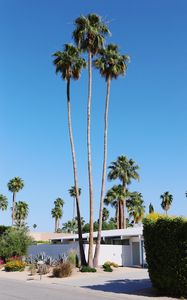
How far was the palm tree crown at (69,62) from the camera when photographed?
135 ft

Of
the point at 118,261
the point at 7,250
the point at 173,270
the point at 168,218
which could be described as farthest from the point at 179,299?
the point at 7,250

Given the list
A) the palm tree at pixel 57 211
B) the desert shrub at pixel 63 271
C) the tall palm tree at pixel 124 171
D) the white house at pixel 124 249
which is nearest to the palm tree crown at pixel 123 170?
the tall palm tree at pixel 124 171

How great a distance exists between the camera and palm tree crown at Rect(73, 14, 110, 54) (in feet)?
130

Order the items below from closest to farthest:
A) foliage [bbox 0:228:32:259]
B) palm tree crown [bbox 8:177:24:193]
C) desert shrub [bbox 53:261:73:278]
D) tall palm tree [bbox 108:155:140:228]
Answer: desert shrub [bbox 53:261:73:278], foliage [bbox 0:228:32:259], tall palm tree [bbox 108:155:140:228], palm tree crown [bbox 8:177:24:193]

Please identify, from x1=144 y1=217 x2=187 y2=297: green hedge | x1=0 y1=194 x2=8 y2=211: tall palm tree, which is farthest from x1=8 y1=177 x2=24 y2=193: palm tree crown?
x1=144 y1=217 x2=187 y2=297: green hedge

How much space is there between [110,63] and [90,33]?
3195 millimetres

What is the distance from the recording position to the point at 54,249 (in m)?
42.3

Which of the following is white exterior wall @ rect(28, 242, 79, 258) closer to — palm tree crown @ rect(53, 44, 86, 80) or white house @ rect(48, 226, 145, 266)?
white house @ rect(48, 226, 145, 266)

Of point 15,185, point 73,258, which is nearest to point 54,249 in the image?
point 73,258

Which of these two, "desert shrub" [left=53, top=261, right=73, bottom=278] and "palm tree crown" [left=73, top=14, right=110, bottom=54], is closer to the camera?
"desert shrub" [left=53, top=261, right=73, bottom=278]

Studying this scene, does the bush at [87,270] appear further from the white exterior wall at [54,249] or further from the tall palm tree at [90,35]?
the tall palm tree at [90,35]

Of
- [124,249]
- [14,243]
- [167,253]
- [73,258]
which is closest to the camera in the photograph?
[167,253]

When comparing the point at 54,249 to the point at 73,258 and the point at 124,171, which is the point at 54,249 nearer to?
the point at 73,258

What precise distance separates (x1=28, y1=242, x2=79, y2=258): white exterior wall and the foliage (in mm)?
866
